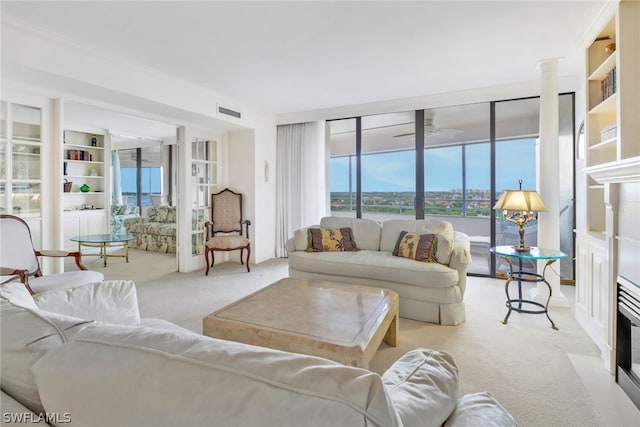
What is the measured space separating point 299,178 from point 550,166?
145 inches

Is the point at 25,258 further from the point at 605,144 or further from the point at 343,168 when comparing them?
the point at 605,144

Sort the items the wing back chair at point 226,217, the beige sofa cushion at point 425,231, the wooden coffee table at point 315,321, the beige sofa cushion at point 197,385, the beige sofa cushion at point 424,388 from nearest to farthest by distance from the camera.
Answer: the beige sofa cushion at point 197,385 → the beige sofa cushion at point 424,388 → the wooden coffee table at point 315,321 → the beige sofa cushion at point 425,231 → the wing back chair at point 226,217

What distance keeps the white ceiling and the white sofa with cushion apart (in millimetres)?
2560

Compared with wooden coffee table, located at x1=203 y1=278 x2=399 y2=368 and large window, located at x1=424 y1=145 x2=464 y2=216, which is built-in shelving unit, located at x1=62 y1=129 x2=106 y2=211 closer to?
wooden coffee table, located at x1=203 y1=278 x2=399 y2=368

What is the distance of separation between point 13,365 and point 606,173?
2.96 metres

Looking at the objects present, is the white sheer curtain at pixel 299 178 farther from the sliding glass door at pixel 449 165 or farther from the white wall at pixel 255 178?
the sliding glass door at pixel 449 165

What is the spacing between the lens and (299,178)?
19.1 ft

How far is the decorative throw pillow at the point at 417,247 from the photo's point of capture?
3.29 meters

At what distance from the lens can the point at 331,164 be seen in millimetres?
5914

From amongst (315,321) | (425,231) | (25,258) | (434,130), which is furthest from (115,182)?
(315,321)

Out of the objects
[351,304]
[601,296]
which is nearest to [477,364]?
[351,304]

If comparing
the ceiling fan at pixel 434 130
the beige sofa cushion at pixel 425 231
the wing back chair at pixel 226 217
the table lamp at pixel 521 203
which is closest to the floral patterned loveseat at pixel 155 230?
the wing back chair at pixel 226 217

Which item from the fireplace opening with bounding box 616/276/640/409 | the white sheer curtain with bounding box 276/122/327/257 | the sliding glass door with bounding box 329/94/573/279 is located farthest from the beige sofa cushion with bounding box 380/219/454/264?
the white sheer curtain with bounding box 276/122/327/257

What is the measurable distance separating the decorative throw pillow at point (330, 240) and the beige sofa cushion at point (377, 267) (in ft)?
0.41
